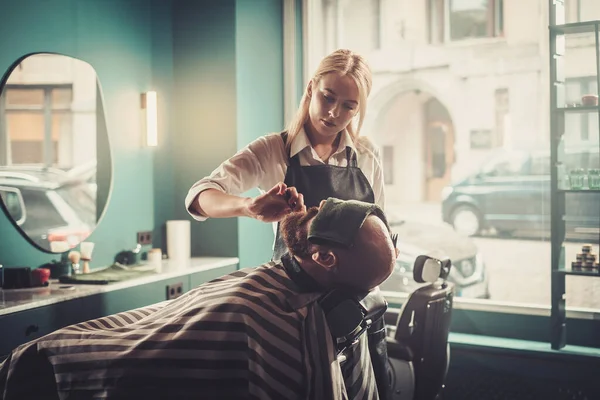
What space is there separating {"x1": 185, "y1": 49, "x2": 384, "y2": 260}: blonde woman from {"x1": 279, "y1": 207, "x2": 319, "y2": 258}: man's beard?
554 mm

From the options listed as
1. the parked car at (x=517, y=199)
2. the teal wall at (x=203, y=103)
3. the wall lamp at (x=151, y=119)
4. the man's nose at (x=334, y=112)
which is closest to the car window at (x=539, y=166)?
the parked car at (x=517, y=199)

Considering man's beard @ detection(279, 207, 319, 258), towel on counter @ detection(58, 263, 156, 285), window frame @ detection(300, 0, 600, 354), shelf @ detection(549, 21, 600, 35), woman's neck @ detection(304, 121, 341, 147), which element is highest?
shelf @ detection(549, 21, 600, 35)

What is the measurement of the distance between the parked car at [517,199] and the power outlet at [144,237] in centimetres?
175

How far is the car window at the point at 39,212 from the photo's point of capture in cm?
293

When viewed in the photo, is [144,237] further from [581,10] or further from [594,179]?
[581,10]

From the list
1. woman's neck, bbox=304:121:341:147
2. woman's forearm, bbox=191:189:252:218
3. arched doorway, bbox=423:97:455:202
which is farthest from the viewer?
arched doorway, bbox=423:97:455:202

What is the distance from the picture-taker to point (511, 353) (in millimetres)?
3424

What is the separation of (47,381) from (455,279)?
2.89 m

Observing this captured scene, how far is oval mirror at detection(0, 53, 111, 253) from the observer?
287 centimetres

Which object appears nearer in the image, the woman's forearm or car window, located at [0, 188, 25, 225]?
the woman's forearm

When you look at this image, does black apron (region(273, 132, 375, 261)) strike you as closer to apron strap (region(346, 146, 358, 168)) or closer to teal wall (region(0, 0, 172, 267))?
apron strap (region(346, 146, 358, 168))

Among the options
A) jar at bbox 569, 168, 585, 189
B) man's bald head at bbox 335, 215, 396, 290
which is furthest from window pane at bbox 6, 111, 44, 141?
jar at bbox 569, 168, 585, 189

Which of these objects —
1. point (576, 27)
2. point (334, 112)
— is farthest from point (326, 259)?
point (576, 27)

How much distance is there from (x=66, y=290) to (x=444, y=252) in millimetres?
2185
